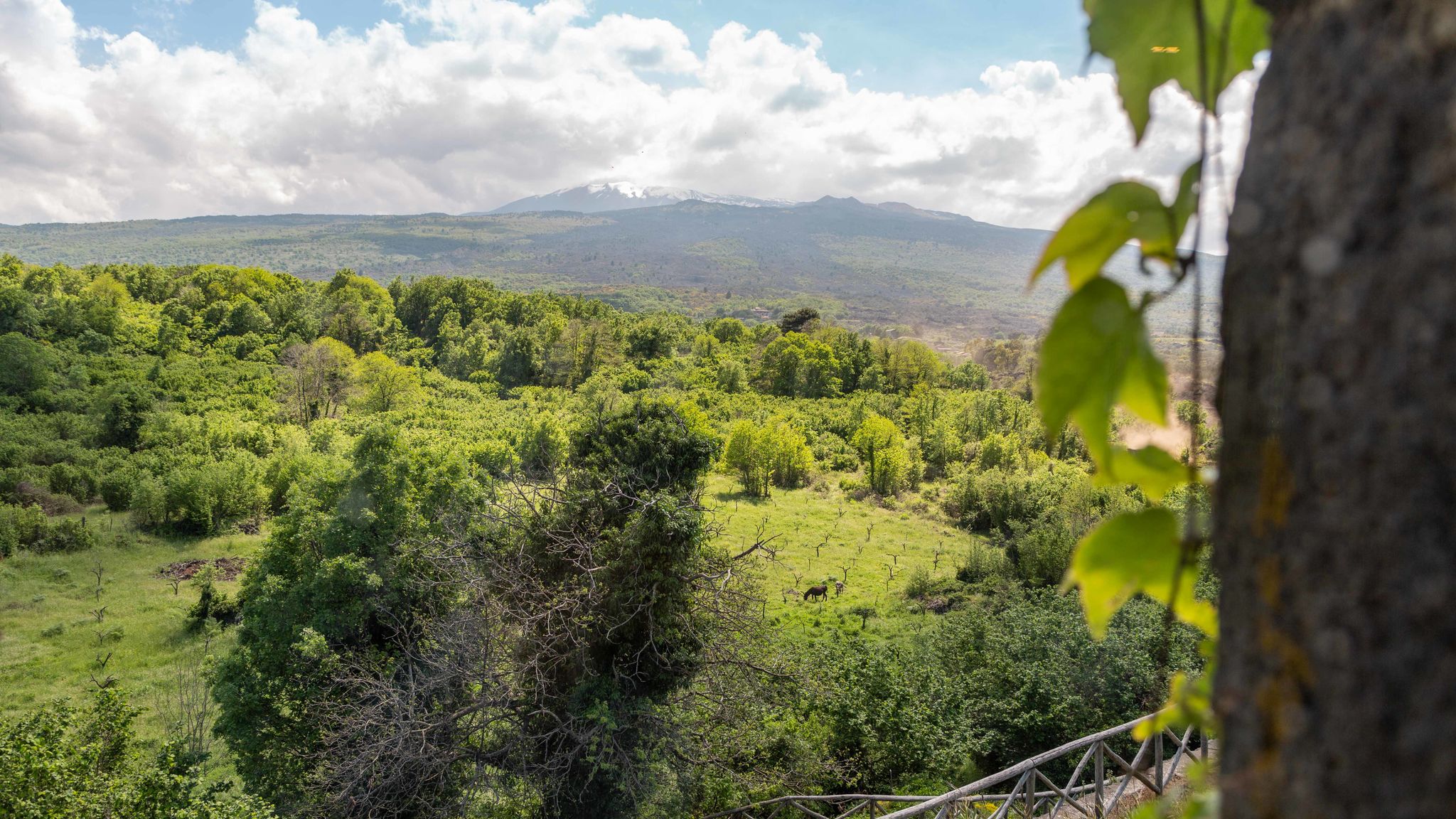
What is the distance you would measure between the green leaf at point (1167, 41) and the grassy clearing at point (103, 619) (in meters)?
21.1

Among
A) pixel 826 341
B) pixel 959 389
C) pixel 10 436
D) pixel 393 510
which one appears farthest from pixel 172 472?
pixel 959 389

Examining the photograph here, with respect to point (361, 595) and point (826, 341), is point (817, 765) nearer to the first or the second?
point (361, 595)

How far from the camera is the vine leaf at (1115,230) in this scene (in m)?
0.44

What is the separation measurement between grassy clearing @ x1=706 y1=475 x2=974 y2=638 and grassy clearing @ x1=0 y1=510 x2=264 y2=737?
15933mm

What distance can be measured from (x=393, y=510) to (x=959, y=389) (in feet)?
151

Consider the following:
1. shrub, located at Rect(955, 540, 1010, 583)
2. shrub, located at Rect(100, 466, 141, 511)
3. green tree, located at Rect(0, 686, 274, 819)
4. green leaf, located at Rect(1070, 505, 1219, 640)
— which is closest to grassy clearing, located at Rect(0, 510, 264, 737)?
shrub, located at Rect(100, 466, 141, 511)

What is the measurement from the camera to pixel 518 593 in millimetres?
8781

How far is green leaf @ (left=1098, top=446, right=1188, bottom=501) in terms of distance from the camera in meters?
0.50

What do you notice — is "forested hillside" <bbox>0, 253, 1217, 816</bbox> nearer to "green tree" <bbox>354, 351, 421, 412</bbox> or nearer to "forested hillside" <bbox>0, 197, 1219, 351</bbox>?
"green tree" <bbox>354, 351, 421, 412</bbox>

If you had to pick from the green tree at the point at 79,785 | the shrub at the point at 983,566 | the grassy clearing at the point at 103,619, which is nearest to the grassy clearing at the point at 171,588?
the grassy clearing at the point at 103,619

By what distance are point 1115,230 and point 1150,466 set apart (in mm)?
173

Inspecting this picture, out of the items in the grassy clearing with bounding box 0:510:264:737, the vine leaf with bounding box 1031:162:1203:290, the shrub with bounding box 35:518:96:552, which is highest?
the vine leaf with bounding box 1031:162:1203:290

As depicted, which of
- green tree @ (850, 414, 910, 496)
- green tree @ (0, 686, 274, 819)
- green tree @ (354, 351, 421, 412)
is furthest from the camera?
green tree @ (354, 351, 421, 412)

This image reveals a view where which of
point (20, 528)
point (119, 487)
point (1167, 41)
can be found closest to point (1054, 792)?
point (1167, 41)
